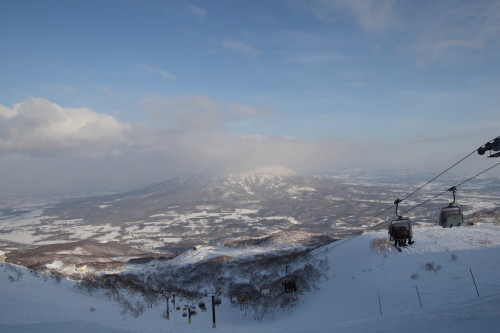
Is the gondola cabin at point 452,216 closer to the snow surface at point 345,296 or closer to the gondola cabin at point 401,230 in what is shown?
the gondola cabin at point 401,230

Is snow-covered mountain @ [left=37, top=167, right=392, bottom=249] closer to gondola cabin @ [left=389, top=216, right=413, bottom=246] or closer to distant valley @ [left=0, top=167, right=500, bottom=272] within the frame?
distant valley @ [left=0, top=167, right=500, bottom=272]

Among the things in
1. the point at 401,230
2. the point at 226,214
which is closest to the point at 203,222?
the point at 226,214

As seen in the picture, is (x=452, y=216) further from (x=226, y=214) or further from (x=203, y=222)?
(x=226, y=214)

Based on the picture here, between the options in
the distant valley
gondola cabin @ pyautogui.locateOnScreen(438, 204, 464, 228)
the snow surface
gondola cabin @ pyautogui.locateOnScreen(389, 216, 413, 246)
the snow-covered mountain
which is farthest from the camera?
the snow-covered mountain

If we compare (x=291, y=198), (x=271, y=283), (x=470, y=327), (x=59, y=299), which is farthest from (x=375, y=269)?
(x=291, y=198)

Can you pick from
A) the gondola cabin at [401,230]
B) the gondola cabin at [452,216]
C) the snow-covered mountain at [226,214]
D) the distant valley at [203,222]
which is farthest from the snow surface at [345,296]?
the snow-covered mountain at [226,214]

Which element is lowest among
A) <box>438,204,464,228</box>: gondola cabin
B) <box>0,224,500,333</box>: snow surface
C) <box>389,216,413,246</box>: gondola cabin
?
<box>0,224,500,333</box>: snow surface

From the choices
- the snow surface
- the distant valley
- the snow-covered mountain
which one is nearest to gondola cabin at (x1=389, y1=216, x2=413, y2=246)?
the snow surface

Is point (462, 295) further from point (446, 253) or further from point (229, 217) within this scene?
point (229, 217)
